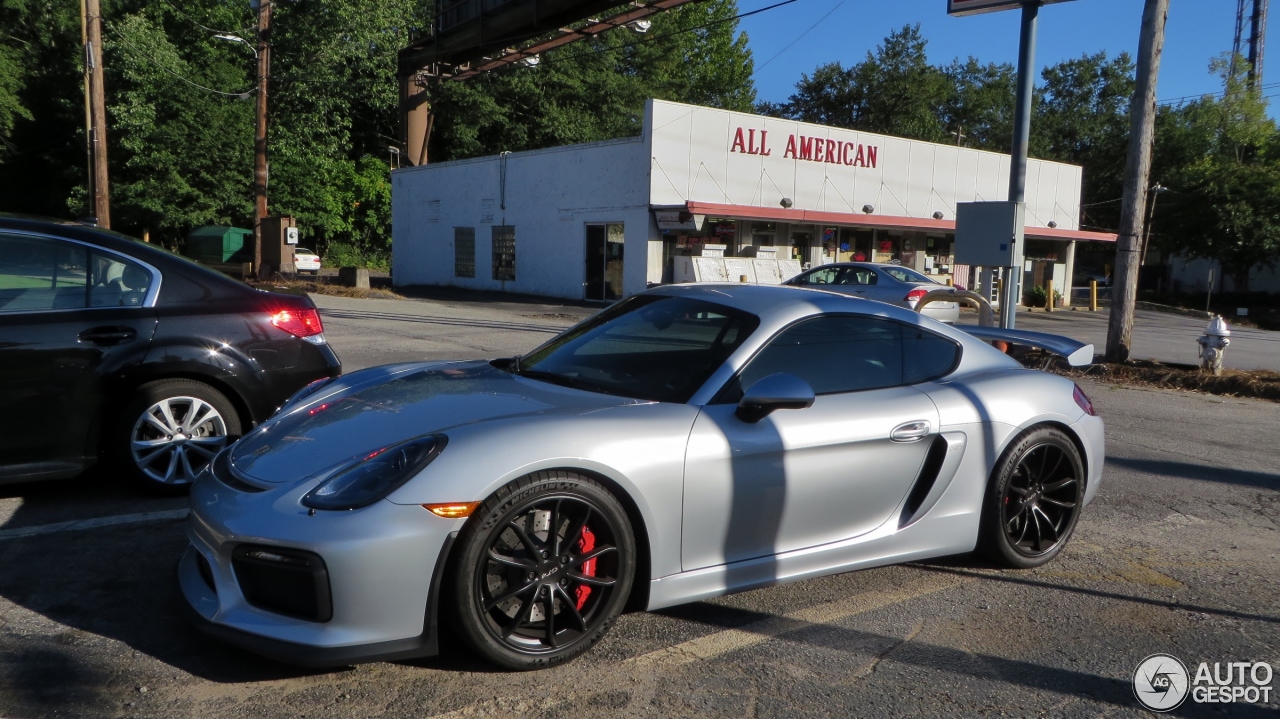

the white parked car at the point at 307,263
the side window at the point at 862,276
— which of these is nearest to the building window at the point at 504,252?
the side window at the point at 862,276

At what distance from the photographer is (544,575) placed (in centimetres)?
328

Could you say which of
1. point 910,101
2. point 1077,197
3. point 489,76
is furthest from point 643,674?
point 910,101

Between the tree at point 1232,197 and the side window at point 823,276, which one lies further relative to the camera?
the tree at point 1232,197

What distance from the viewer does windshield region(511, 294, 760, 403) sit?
391cm

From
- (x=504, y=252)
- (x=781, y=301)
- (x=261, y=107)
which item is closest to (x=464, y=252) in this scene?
(x=504, y=252)

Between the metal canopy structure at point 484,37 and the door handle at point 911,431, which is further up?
the metal canopy structure at point 484,37

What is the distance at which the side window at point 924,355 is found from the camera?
14.4 ft

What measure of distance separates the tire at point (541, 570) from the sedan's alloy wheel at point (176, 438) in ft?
8.99

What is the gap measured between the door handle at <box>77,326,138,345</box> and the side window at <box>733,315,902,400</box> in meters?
3.37

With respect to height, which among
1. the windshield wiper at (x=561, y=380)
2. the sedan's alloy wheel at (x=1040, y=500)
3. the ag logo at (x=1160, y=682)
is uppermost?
the windshield wiper at (x=561, y=380)

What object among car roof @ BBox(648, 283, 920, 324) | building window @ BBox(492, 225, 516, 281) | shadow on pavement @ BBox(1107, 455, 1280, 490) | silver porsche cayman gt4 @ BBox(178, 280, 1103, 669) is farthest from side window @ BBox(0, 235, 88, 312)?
building window @ BBox(492, 225, 516, 281)

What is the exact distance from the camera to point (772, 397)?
11.7ft

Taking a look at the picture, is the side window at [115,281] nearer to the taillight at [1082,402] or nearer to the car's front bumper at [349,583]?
the car's front bumper at [349,583]

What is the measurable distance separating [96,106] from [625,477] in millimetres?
22137
